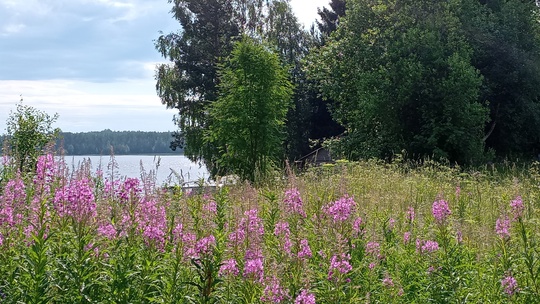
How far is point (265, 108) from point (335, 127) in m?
20.3

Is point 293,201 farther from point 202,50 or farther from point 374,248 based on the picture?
point 202,50

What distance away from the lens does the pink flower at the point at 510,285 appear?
439cm

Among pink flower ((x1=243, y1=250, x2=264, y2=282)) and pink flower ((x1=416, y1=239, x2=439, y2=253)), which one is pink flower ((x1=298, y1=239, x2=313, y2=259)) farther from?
pink flower ((x1=416, y1=239, x2=439, y2=253))

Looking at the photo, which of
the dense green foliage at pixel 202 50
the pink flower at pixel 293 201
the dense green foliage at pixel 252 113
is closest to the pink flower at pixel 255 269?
the pink flower at pixel 293 201

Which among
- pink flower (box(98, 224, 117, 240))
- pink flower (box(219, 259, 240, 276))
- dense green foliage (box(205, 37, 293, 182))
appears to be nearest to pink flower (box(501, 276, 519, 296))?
pink flower (box(219, 259, 240, 276))

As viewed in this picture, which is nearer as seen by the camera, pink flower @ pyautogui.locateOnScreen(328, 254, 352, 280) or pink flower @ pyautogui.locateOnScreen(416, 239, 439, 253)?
pink flower @ pyautogui.locateOnScreen(328, 254, 352, 280)

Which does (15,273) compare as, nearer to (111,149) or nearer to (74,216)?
(74,216)

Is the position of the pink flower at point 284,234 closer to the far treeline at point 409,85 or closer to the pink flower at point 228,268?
the pink flower at point 228,268

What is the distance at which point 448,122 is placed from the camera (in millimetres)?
22219

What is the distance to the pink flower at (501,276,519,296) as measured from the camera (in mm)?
4389

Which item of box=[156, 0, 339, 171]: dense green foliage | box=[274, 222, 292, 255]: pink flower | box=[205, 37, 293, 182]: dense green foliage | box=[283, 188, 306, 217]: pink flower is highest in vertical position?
box=[156, 0, 339, 171]: dense green foliage

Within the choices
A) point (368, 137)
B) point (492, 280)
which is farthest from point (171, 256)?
point (368, 137)

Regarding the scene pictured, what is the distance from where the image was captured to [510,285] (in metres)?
4.39

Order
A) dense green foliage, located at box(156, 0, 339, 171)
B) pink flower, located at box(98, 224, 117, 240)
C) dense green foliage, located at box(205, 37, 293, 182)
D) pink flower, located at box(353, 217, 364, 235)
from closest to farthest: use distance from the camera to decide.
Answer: pink flower, located at box(98, 224, 117, 240) < pink flower, located at box(353, 217, 364, 235) < dense green foliage, located at box(205, 37, 293, 182) < dense green foliage, located at box(156, 0, 339, 171)
